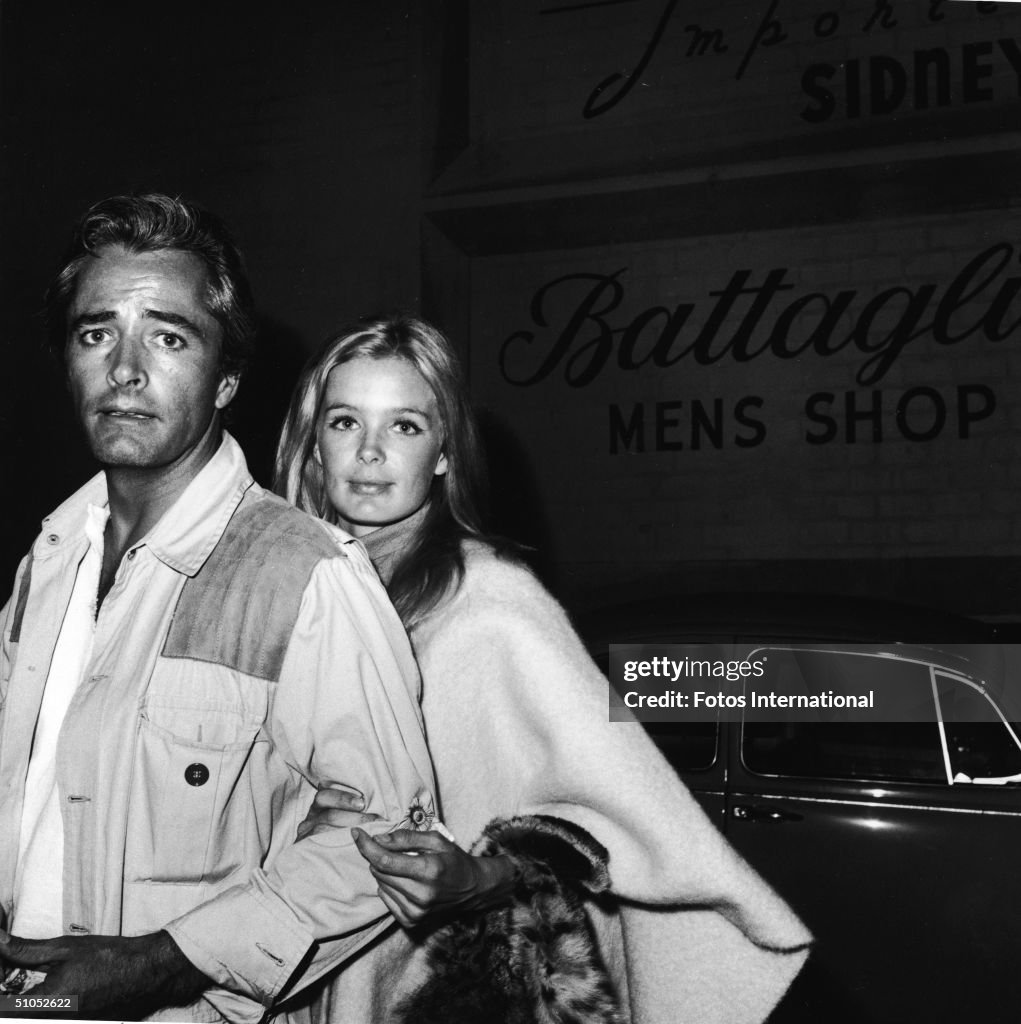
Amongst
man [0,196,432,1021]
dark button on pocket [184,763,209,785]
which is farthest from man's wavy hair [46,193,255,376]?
dark button on pocket [184,763,209,785]

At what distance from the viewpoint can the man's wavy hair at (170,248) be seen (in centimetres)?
134

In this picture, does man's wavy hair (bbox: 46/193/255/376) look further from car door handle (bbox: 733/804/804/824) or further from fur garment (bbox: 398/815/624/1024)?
car door handle (bbox: 733/804/804/824)

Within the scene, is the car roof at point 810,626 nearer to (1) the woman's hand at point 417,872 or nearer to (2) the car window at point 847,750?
(2) the car window at point 847,750

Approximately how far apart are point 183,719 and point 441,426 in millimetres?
753

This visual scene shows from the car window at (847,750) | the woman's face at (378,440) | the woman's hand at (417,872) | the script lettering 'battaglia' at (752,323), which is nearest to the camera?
the woman's hand at (417,872)

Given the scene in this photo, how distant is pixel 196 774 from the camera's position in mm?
1180

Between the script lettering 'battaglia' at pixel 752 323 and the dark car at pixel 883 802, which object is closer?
the dark car at pixel 883 802

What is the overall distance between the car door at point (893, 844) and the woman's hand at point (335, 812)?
191 centimetres

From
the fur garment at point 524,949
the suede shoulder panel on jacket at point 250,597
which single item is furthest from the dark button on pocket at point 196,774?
the fur garment at point 524,949

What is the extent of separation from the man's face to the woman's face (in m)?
0.41

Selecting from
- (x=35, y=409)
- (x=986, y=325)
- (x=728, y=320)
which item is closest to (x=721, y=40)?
(x=728, y=320)

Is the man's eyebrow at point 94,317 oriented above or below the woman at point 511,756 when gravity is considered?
above

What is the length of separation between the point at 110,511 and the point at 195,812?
0.44 metres

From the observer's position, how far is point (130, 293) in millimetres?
1336
